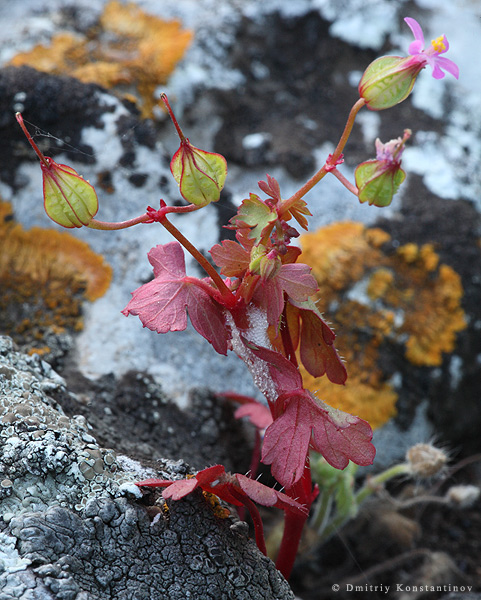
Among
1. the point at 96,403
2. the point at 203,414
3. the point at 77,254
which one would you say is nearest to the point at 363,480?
the point at 203,414

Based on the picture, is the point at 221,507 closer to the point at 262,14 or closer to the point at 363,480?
the point at 363,480

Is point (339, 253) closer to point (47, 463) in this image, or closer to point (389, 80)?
point (389, 80)

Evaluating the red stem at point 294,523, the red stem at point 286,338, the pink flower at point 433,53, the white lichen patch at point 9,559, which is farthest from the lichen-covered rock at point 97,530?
the pink flower at point 433,53

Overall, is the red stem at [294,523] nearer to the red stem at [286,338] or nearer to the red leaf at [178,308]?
the red stem at [286,338]

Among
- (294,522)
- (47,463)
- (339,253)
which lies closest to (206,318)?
(47,463)

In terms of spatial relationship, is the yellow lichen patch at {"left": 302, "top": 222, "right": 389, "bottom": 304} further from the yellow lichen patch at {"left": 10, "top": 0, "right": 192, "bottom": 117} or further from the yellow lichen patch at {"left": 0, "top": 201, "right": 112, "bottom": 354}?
the yellow lichen patch at {"left": 10, "top": 0, "right": 192, "bottom": 117}
